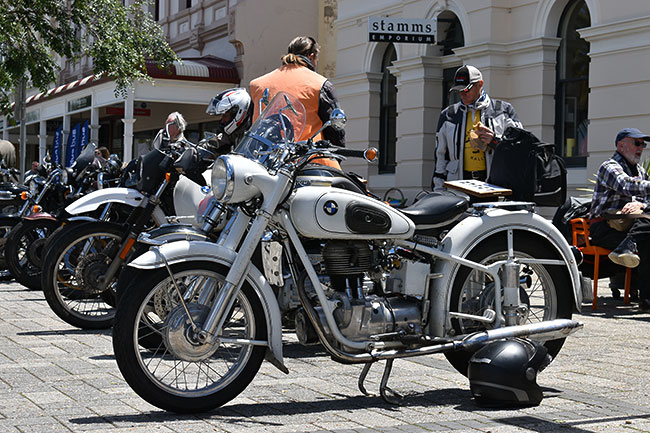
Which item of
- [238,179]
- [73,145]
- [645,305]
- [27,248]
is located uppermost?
[73,145]

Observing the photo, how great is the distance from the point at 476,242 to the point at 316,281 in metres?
0.91

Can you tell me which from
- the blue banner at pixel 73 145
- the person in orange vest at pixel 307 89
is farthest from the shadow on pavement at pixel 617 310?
the blue banner at pixel 73 145

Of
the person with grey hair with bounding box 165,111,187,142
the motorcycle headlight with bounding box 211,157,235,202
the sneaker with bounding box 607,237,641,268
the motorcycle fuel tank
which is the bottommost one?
the sneaker with bounding box 607,237,641,268

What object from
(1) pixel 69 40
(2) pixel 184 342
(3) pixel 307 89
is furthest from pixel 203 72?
(2) pixel 184 342

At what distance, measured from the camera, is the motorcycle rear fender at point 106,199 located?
8.05 meters

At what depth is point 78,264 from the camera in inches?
309

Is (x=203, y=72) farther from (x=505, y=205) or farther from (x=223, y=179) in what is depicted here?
(x=223, y=179)

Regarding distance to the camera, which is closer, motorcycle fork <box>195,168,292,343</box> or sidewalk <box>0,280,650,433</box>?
sidewalk <box>0,280,650,433</box>

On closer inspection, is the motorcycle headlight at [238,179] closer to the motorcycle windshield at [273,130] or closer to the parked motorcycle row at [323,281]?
the parked motorcycle row at [323,281]

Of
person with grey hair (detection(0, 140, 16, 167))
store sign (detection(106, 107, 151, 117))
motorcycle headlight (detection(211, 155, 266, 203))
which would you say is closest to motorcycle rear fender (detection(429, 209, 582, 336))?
motorcycle headlight (detection(211, 155, 266, 203))

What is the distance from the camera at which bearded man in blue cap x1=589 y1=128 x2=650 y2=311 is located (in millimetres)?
9227

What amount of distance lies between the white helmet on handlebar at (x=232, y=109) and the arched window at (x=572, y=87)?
31.2ft

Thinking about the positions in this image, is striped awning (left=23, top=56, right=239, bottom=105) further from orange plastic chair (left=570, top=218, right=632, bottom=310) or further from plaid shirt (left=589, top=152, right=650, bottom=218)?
plaid shirt (left=589, top=152, right=650, bottom=218)

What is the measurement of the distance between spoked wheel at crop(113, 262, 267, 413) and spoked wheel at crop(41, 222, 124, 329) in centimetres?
299
